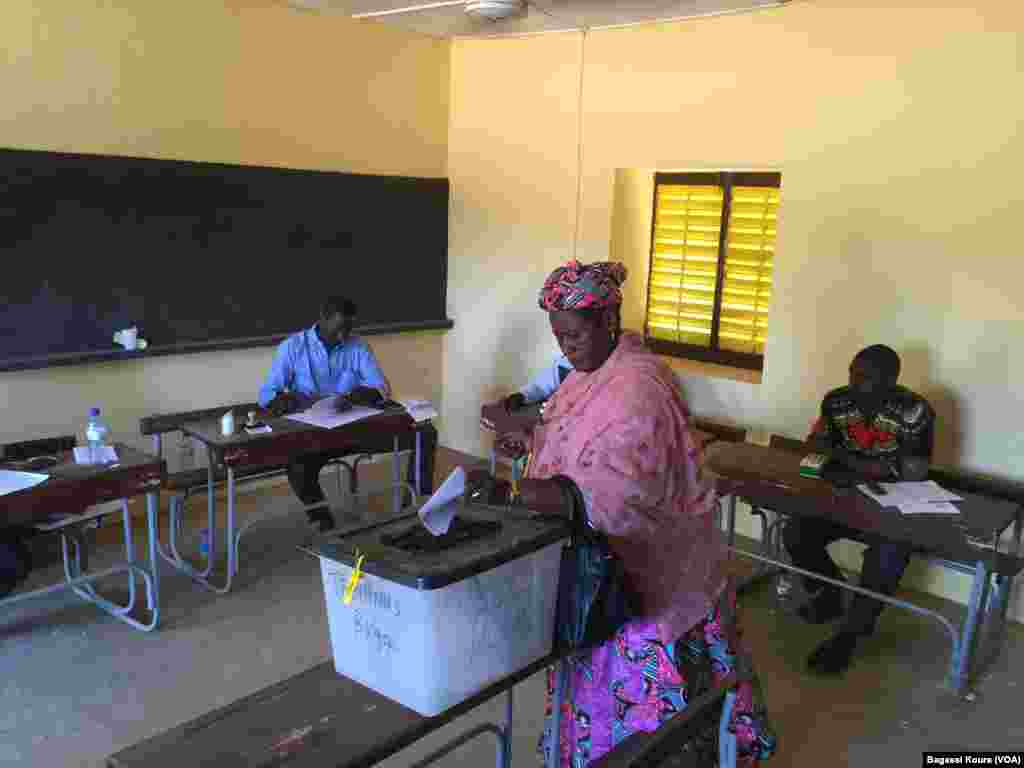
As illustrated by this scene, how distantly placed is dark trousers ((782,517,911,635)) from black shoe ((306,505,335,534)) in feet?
7.66

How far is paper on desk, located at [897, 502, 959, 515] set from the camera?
3.10 metres

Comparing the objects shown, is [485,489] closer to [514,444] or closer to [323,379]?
[514,444]

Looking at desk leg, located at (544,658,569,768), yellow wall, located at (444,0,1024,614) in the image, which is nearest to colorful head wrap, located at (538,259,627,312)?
desk leg, located at (544,658,569,768)

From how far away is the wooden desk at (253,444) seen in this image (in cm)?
357

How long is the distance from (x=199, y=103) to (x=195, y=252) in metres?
0.81

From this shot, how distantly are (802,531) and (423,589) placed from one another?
2.79m

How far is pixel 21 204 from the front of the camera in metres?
3.90

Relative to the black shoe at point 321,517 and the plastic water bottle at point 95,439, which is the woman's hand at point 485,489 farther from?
the black shoe at point 321,517

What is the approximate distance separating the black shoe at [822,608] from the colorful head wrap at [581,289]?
2.48 meters

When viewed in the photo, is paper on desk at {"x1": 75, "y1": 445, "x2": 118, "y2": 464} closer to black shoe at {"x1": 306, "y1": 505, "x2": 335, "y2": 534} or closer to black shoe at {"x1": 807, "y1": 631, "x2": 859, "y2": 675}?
black shoe at {"x1": 306, "y1": 505, "x2": 335, "y2": 534}

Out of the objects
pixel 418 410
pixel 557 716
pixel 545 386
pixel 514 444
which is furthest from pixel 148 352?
pixel 557 716

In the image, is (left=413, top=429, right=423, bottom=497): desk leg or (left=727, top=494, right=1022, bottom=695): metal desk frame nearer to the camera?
(left=727, top=494, right=1022, bottom=695): metal desk frame

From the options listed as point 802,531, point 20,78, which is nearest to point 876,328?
point 802,531

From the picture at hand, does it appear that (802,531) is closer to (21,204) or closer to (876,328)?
(876,328)
